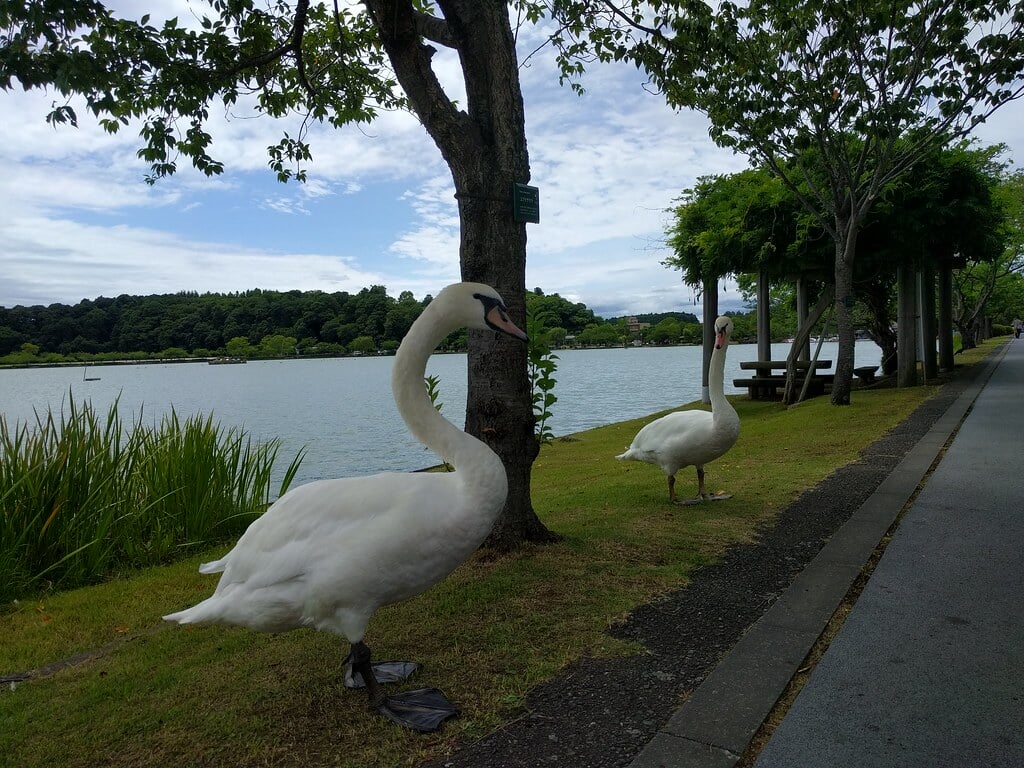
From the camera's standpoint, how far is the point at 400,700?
2.88 m

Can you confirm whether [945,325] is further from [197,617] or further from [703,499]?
[197,617]

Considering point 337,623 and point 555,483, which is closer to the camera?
point 337,623

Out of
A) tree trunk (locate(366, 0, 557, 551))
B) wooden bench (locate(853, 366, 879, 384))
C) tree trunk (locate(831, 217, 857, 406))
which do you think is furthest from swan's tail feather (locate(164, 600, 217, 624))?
wooden bench (locate(853, 366, 879, 384))

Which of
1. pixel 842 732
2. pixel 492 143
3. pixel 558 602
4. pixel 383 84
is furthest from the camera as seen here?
pixel 383 84

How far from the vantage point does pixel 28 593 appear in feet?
17.1

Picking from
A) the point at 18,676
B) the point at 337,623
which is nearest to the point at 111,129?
the point at 18,676

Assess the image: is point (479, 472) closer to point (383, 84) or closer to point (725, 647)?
point (725, 647)

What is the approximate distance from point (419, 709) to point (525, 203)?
132 inches

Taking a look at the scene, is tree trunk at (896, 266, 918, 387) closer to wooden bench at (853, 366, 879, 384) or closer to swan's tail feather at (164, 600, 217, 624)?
wooden bench at (853, 366, 879, 384)

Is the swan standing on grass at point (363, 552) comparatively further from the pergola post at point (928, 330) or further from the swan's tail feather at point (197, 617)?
the pergola post at point (928, 330)

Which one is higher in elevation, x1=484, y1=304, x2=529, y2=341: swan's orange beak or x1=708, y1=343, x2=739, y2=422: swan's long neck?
x1=484, y1=304, x2=529, y2=341: swan's orange beak

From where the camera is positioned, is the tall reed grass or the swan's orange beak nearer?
the swan's orange beak

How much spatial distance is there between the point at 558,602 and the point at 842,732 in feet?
5.52

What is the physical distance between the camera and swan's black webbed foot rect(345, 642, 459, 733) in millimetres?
2756
